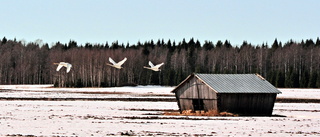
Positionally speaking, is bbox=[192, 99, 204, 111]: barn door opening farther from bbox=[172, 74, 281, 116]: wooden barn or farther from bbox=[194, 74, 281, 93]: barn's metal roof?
bbox=[194, 74, 281, 93]: barn's metal roof

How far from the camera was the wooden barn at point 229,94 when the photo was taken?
45344mm

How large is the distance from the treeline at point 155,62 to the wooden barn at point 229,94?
79.0 metres

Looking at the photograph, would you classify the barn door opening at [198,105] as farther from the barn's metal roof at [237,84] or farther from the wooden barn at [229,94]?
the barn's metal roof at [237,84]

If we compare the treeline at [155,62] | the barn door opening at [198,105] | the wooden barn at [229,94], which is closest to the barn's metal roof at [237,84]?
the wooden barn at [229,94]

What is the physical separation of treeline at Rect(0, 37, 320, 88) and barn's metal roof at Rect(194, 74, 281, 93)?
7835cm

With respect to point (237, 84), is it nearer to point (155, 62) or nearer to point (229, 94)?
point (229, 94)

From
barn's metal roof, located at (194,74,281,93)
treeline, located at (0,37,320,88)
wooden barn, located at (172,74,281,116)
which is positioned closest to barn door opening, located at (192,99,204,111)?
wooden barn, located at (172,74,281,116)

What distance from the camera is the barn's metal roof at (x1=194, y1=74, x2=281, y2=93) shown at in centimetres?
4559

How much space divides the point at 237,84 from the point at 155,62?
116 m

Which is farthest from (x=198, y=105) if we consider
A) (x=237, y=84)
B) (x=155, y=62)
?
(x=155, y=62)

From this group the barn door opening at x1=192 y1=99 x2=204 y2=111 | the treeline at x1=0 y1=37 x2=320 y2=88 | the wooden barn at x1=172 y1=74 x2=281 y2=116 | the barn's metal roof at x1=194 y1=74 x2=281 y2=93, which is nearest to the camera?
the wooden barn at x1=172 y1=74 x2=281 y2=116

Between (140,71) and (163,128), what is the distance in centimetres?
12240

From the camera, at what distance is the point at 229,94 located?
149ft

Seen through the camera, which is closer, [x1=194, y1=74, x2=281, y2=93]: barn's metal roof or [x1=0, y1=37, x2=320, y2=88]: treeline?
[x1=194, y1=74, x2=281, y2=93]: barn's metal roof
